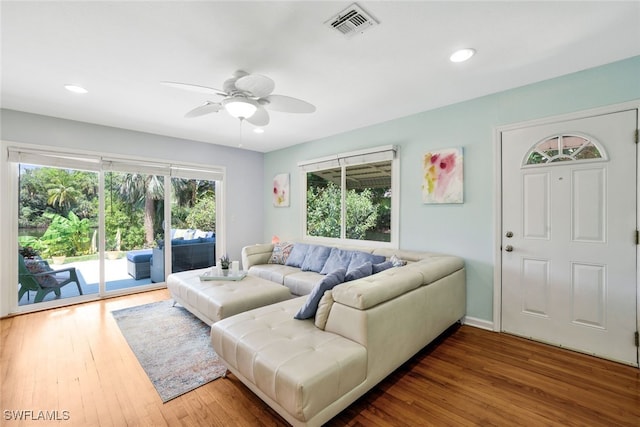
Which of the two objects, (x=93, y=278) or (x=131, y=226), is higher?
(x=131, y=226)

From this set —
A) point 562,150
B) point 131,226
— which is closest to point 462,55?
point 562,150

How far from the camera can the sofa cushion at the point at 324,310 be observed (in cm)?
197

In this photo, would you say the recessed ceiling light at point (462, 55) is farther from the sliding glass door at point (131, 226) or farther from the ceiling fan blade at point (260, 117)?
the sliding glass door at point (131, 226)

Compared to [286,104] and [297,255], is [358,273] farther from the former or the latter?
[297,255]

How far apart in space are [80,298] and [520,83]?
5931 mm

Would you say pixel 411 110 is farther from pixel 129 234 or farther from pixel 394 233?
pixel 129 234

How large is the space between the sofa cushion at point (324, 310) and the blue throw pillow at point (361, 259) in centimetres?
136

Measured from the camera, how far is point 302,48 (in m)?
2.09

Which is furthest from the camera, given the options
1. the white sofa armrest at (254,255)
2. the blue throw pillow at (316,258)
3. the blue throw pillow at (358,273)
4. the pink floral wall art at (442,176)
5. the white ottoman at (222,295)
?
the white sofa armrest at (254,255)

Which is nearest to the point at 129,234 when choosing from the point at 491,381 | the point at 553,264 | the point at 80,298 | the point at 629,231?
the point at 80,298

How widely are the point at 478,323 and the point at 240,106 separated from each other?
3285 millimetres

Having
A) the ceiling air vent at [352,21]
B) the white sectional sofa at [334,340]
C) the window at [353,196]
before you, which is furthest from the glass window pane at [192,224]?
the ceiling air vent at [352,21]

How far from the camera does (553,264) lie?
2586 millimetres
